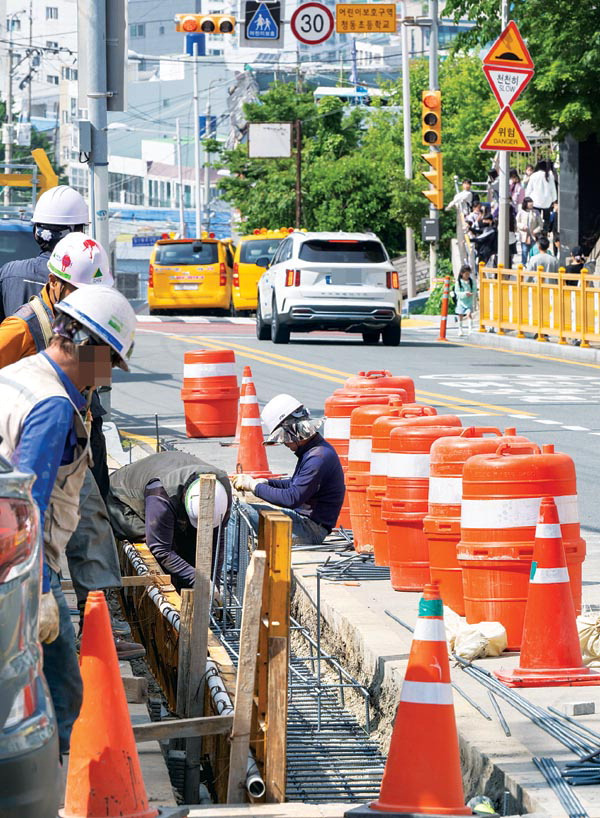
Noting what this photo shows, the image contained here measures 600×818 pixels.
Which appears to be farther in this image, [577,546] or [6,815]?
[577,546]

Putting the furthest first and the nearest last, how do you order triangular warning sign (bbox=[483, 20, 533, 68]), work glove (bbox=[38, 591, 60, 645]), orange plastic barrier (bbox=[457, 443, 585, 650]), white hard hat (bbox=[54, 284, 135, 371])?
triangular warning sign (bbox=[483, 20, 533, 68]) < orange plastic barrier (bbox=[457, 443, 585, 650]) < white hard hat (bbox=[54, 284, 135, 371]) < work glove (bbox=[38, 591, 60, 645])

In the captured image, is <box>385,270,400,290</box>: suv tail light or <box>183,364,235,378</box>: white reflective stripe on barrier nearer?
<box>183,364,235,378</box>: white reflective stripe on barrier

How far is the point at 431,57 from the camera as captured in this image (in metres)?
38.8

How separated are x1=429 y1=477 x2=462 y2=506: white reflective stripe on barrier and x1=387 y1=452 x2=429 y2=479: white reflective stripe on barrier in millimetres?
541

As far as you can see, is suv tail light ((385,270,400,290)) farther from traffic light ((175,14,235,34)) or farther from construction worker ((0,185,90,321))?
construction worker ((0,185,90,321))

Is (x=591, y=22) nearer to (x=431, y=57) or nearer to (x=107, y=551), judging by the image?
(x=431, y=57)

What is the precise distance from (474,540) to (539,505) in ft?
1.13

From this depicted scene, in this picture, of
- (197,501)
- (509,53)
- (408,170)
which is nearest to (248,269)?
(408,170)

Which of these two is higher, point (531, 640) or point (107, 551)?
point (107, 551)

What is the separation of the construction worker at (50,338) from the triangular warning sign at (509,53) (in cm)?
1936

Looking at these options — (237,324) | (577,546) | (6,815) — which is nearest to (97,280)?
(577,546)

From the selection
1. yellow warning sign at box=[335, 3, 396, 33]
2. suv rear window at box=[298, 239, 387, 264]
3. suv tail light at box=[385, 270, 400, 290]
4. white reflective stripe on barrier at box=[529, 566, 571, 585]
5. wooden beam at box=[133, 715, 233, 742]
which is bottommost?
wooden beam at box=[133, 715, 233, 742]

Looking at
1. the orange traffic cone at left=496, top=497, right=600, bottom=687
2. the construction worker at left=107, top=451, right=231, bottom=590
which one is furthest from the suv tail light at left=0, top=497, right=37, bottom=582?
the construction worker at left=107, top=451, right=231, bottom=590

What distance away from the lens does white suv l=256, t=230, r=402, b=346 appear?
25344mm
